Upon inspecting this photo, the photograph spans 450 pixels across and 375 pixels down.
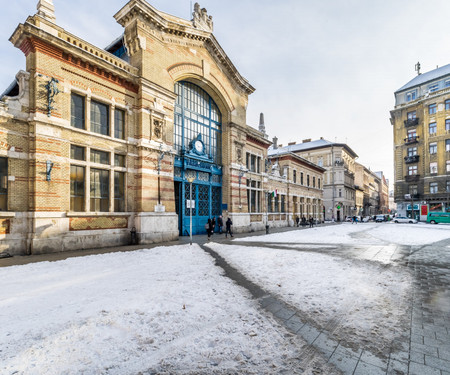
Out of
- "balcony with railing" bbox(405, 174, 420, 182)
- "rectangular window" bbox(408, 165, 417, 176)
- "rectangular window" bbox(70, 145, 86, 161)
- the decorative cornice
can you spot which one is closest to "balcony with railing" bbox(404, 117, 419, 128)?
"rectangular window" bbox(408, 165, 417, 176)

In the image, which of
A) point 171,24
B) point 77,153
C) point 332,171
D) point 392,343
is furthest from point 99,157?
point 332,171

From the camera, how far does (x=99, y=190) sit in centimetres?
1343

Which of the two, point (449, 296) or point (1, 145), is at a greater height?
point (1, 145)

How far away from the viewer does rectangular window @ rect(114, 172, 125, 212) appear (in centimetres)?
1421

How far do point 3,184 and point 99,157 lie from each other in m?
4.25

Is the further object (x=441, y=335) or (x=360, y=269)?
(x=360, y=269)

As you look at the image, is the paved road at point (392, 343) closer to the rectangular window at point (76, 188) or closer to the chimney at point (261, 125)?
the rectangular window at point (76, 188)

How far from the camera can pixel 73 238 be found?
11.8 meters

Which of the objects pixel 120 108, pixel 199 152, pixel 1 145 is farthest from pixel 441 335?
pixel 199 152

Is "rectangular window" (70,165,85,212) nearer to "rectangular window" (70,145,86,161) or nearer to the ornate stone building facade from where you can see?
the ornate stone building facade

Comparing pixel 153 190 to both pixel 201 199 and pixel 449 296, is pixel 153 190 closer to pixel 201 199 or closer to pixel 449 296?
pixel 201 199

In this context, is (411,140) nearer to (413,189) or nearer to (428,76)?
(413,189)

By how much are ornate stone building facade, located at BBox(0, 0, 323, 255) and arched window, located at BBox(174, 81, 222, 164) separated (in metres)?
0.09

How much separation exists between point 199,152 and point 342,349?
17.1 metres
